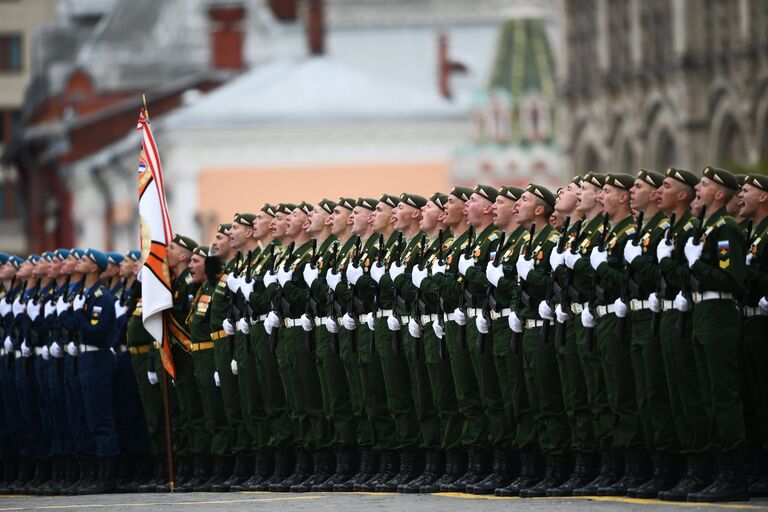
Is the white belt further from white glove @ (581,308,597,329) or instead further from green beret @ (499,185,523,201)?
green beret @ (499,185,523,201)

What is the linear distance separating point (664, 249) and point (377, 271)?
3012 mm

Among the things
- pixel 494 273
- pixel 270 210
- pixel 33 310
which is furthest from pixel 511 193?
pixel 33 310

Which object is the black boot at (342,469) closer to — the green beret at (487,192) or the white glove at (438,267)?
the white glove at (438,267)

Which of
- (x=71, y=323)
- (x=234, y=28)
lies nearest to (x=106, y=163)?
(x=234, y=28)

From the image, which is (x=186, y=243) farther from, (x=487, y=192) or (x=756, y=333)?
(x=756, y=333)

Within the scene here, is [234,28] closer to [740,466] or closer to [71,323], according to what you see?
[71,323]

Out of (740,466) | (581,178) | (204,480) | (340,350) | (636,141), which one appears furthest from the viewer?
(636,141)

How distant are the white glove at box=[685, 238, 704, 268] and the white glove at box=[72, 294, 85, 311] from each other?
663 cm

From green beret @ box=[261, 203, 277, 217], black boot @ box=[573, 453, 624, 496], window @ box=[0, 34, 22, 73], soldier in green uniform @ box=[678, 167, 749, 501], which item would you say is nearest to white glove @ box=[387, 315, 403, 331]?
green beret @ box=[261, 203, 277, 217]

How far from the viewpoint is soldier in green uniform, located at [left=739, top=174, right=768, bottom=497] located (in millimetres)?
14016

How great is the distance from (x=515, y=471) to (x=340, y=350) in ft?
6.39

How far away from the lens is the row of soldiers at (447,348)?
544 inches

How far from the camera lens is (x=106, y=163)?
187 ft

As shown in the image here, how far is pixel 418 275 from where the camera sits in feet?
52.0
